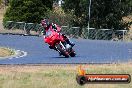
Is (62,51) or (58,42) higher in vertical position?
(58,42)

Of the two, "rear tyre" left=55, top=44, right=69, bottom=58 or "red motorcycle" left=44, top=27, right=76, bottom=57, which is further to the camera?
"rear tyre" left=55, top=44, right=69, bottom=58

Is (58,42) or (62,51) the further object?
(58,42)

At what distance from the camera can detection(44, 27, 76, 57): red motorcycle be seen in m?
25.4

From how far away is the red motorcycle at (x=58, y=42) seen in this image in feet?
83.3

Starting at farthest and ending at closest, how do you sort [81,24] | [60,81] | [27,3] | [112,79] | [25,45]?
[27,3]
[81,24]
[25,45]
[60,81]
[112,79]

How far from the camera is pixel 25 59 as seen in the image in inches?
947

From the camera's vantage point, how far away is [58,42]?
25.8 metres

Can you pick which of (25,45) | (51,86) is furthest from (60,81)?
(25,45)

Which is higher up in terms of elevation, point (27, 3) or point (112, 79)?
point (112, 79)

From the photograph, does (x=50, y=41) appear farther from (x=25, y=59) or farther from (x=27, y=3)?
(x=27, y=3)

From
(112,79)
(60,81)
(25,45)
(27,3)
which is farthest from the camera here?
(27,3)

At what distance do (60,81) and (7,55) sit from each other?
12.5m

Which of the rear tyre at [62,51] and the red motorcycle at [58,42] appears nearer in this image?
the red motorcycle at [58,42]

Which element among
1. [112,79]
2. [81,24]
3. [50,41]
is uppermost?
[112,79]
